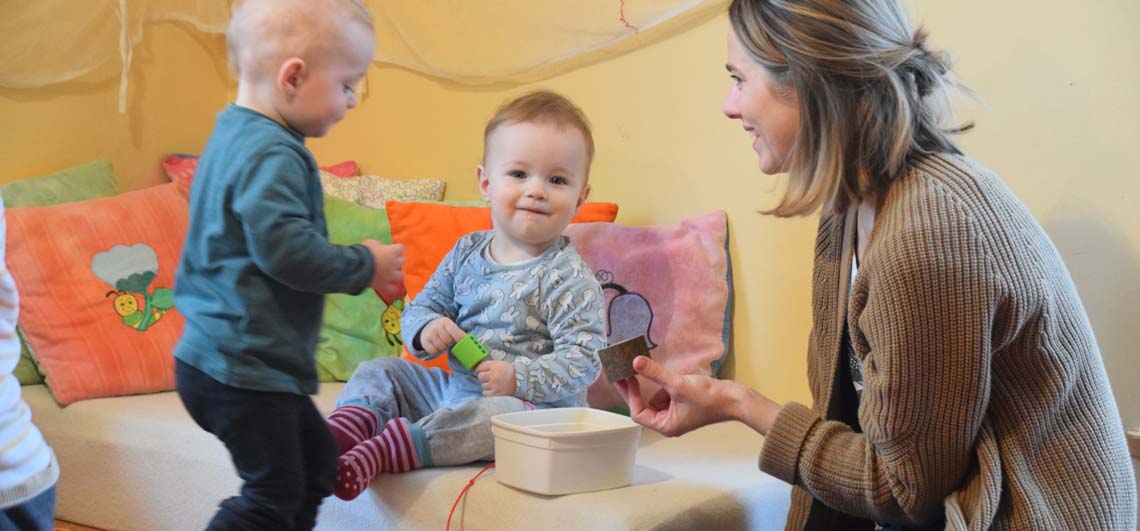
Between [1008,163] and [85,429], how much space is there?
70.1 inches

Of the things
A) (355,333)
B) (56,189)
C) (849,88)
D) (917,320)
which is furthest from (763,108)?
(56,189)

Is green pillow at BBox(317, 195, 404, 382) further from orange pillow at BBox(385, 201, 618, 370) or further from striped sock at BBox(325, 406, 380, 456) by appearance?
striped sock at BBox(325, 406, 380, 456)

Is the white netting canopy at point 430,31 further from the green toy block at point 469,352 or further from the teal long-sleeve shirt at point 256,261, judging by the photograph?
the teal long-sleeve shirt at point 256,261

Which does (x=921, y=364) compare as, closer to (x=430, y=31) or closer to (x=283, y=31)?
(x=283, y=31)

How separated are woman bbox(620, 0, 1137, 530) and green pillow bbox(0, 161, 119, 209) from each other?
169 centimetres

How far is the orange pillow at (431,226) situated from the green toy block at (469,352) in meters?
0.45

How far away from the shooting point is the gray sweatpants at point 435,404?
70.5 inches

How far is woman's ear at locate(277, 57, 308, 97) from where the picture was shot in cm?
142

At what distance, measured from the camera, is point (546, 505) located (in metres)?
A: 1.63

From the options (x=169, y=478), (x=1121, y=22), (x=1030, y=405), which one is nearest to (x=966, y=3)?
(x=1121, y=22)

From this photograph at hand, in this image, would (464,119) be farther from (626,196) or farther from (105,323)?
(105,323)

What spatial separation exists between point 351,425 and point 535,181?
1.82 feet

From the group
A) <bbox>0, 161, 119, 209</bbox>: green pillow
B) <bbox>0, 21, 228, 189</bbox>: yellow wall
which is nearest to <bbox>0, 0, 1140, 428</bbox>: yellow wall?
<bbox>0, 21, 228, 189</bbox>: yellow wall

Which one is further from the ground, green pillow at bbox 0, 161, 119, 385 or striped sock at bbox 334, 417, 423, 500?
green pillow at bbox 0, 161, 119, 385
